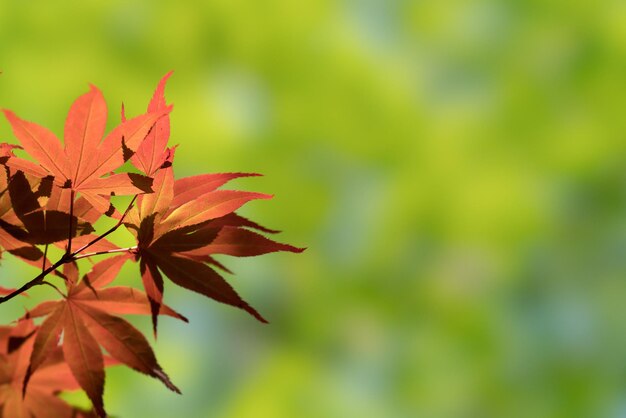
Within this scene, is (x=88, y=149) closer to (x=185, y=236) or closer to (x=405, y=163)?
(x=185, y=236)

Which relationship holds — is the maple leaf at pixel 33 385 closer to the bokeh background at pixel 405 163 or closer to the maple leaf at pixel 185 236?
the maple leaf at pixel 185 236

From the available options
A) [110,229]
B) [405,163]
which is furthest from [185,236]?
[405,163]

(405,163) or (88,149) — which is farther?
(405,163)

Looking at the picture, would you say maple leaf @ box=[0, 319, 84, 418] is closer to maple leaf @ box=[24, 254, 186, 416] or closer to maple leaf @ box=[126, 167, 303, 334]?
maple leaf @ box=[24, 254, 186, 416]

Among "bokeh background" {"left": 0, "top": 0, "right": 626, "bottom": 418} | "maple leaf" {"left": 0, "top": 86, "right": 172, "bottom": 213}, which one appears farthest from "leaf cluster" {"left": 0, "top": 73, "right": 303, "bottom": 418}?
"bokeh background" {"left": 0, "top": 0, "right": 626, "bottom": 418}

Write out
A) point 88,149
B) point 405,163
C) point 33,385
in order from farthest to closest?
point 405,163
point 33,385
point 88,149

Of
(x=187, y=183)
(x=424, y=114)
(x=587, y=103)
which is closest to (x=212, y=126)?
(x=424, y=114)

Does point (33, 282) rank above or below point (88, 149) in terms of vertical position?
below

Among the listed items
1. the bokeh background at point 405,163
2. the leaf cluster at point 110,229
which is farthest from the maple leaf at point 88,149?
the bokeh background at point 405,163
